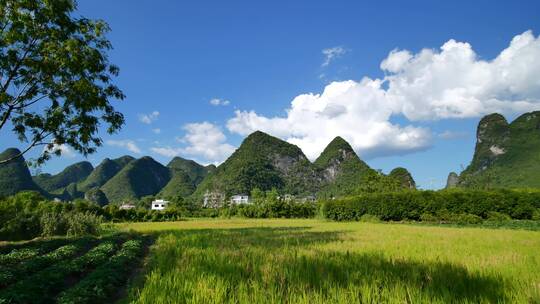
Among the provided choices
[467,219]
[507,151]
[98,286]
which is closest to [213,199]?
[507,151]

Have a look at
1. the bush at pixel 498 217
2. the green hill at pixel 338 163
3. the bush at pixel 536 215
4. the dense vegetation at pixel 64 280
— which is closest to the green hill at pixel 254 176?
the green hill at pixel 338 163

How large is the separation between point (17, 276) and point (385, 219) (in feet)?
117

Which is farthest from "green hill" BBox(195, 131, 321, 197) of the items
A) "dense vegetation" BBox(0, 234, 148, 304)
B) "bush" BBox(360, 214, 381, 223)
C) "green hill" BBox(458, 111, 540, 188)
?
"dense vegetation" BBox(0, 234, 148, 304)

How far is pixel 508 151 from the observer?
12275 cm

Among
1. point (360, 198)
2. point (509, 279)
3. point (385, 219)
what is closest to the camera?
point (509, 279)

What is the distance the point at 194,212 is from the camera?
76.8 metres

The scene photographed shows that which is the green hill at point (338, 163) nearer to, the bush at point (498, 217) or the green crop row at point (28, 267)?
the bush at point (498, 217)

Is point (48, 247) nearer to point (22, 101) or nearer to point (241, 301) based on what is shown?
point (22, 101)

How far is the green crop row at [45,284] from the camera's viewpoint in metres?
5.41

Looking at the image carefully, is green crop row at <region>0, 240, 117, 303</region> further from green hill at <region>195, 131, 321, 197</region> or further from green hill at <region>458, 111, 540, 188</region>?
green hill at <region>195, 131, 321, 197</region>

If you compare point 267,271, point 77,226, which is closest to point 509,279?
point 267,271

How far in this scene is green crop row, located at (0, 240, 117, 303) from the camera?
5.41m

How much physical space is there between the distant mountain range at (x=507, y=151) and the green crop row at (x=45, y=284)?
10339 centimetres

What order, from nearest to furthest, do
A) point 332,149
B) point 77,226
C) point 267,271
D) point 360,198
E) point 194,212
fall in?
point 267,271
point 77,226
point 360,198
point 194,212
point 332,149
